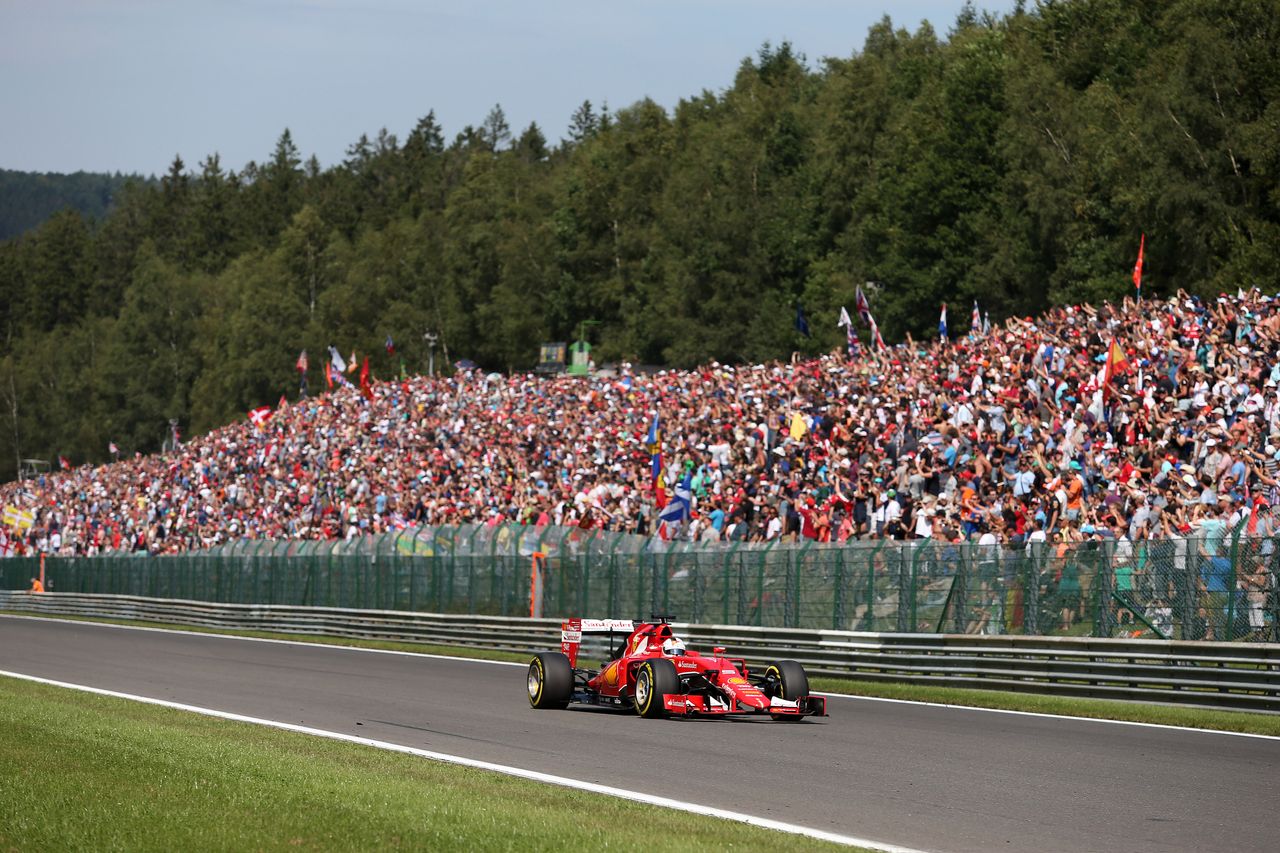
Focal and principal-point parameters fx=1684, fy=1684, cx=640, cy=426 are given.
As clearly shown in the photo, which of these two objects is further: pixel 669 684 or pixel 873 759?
pixel 669 684

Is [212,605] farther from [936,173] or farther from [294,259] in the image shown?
[294,259]

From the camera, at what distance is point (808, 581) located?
24.2 meters

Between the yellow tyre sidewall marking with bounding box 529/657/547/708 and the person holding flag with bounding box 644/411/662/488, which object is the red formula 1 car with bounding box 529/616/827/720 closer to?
the yellow tyre sidewall marking with bounding box 529/657/547/708

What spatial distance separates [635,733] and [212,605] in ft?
96.8

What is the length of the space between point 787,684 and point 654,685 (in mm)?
1292

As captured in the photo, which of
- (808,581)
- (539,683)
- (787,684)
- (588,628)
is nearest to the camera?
(787,684)

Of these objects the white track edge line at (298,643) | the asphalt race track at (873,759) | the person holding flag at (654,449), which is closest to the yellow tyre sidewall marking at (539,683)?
the asphalt race track at (873,759)

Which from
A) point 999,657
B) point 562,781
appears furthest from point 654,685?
point 999,657

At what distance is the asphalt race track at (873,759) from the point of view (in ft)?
32.2

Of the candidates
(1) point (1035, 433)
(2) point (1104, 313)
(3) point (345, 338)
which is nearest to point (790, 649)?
(1) point (1035, 433)

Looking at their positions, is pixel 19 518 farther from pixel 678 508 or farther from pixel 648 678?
pixel 648 678

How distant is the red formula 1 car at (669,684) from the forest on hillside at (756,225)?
28064mm

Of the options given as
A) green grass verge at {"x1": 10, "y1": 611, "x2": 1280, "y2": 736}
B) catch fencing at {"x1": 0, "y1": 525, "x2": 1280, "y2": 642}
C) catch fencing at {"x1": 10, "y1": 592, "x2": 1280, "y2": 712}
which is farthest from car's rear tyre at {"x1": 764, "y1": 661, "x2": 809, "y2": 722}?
catch fencing at {"x1": 0, "y1": 525, "x2": 1280, "y2": 642}

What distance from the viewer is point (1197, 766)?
12.7 metres
